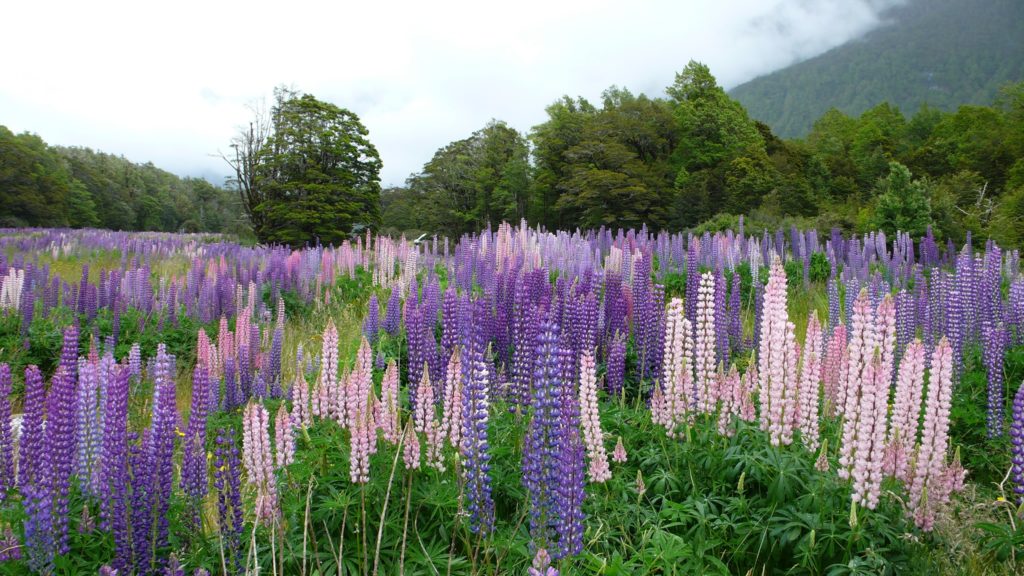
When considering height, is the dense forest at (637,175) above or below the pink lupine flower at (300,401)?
above

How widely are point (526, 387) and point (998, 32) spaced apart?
238688mm

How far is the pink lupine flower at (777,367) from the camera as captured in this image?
128 inches

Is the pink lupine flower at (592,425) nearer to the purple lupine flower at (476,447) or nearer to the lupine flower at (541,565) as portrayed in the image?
the purple lupine flower at (476,447)

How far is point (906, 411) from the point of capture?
3.04 m

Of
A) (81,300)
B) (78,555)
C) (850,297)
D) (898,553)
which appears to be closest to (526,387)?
(898,553)

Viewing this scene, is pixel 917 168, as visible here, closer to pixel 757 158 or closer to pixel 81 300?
pixel 757 158

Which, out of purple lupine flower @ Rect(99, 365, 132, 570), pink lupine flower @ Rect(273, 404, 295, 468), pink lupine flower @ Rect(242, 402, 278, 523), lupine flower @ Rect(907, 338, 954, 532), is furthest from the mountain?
purple lupine flower @ Rect(99, 365, 132, 570)

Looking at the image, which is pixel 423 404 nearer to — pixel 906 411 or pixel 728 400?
pixel 728 400

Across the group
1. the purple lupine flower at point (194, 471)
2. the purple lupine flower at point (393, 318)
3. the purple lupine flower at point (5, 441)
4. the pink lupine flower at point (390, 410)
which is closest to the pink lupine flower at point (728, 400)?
the pink lupine flower at point (390, 410)

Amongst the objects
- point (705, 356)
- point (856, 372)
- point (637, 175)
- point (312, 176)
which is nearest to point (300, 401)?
point (705, 356)

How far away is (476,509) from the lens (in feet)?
8.67

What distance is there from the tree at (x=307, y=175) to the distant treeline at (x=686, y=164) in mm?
13435

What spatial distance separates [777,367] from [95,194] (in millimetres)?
90210

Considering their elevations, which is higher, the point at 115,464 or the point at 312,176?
the point at 312,176
